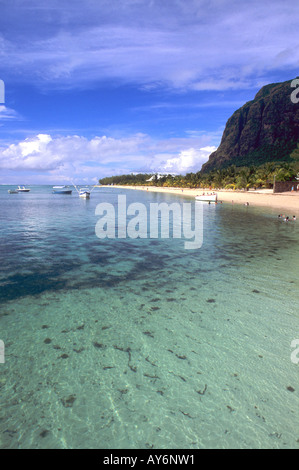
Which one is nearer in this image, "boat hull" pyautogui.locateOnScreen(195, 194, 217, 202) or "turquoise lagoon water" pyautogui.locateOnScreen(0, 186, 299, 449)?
"turquoise lagoon water" pyautogui.locateOnScreen(0, 186, 299, 449)

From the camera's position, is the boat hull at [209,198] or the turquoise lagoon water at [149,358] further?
the boat hull at [209,198]

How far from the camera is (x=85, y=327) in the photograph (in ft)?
26.1

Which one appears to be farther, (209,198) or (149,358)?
(209,198)

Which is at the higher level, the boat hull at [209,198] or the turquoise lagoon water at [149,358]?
the boat hull at [209,198]

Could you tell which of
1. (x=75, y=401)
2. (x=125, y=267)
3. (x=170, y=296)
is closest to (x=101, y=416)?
(x=75, y=401)

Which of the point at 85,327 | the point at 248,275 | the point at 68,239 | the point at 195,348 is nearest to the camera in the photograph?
the point at 195,348

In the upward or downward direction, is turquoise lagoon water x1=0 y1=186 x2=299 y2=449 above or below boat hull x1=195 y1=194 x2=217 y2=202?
below

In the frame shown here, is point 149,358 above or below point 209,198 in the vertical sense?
below

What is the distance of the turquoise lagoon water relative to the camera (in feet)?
15.3

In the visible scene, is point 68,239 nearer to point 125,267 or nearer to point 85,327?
point 125,267

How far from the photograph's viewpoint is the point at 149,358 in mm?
6570

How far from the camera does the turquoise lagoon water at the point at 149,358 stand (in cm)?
467
